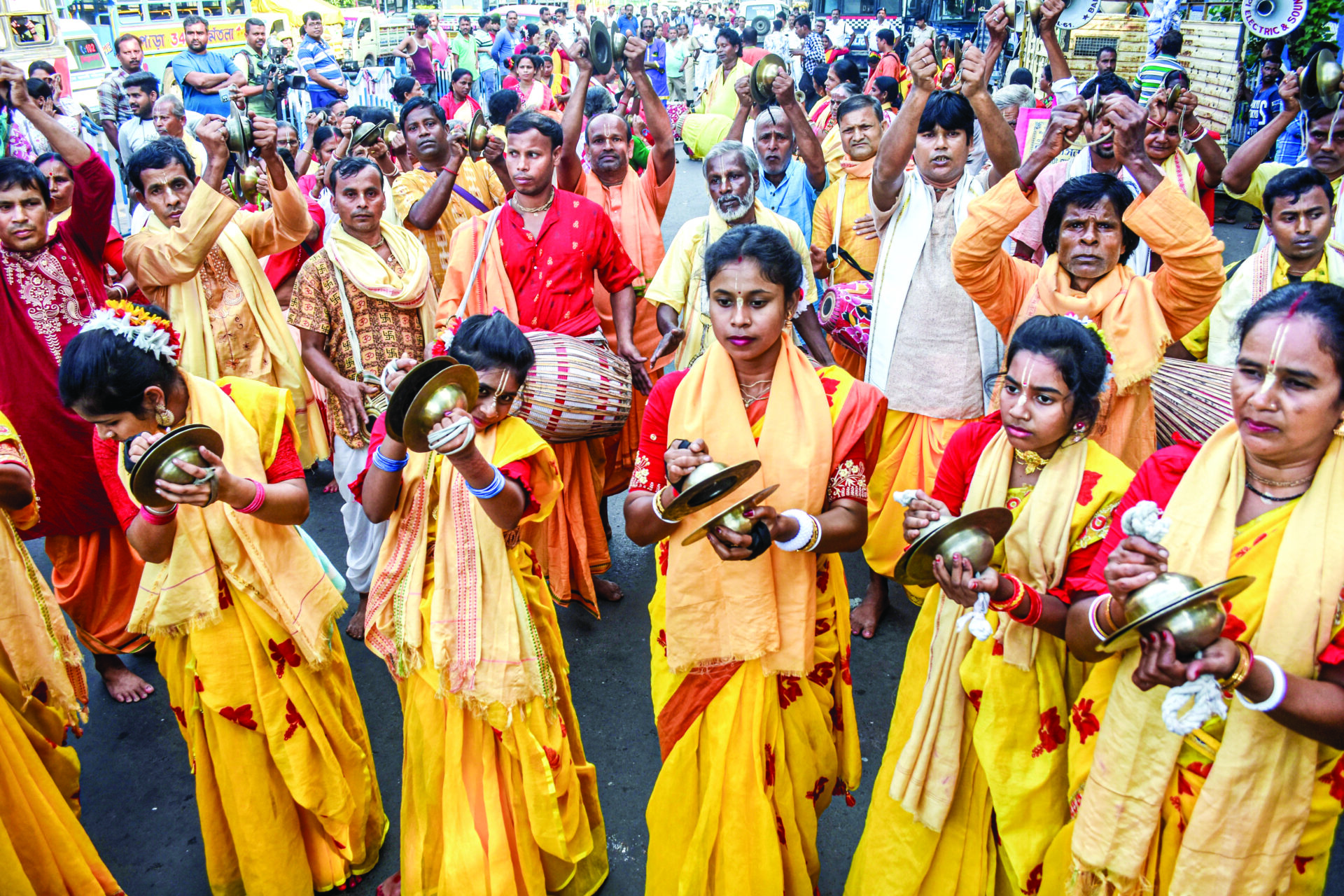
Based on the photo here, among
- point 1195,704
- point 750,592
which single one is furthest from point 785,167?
point 1195,704

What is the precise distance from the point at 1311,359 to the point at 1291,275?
2665 millimetres

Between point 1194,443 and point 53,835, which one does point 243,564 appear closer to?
point 53,835

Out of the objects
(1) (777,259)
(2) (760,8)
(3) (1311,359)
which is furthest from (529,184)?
(2) (760,8)

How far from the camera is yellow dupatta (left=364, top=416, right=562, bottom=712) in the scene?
250 centimetres

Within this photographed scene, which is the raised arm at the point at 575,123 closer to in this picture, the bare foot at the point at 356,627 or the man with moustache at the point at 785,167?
the man with moustache at the point at 785,167

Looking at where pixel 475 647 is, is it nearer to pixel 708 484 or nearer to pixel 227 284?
pixel 708 484

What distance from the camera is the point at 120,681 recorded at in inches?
157

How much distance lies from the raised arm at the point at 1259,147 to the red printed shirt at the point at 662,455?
159 inches

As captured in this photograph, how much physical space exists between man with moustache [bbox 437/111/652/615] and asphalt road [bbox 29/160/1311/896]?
38cm

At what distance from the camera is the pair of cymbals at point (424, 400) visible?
2164mm

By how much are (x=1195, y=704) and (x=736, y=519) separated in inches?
38.7

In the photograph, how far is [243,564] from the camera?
261 centimetres

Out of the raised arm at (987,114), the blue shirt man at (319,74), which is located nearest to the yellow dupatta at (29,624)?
the raised arm at (987,114)

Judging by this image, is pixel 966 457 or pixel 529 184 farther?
pixel 529 184
